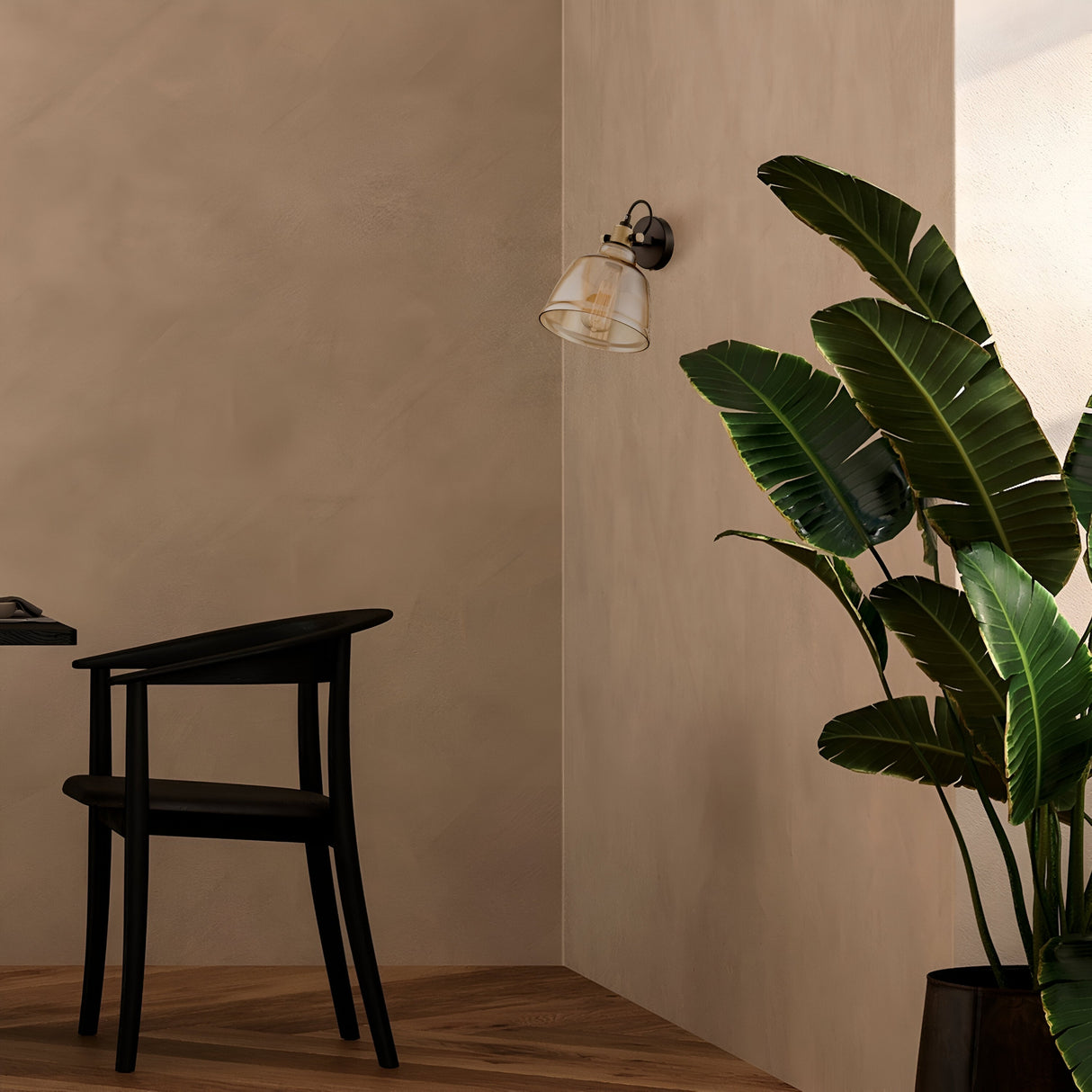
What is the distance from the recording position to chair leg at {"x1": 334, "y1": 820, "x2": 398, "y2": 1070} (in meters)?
2.39

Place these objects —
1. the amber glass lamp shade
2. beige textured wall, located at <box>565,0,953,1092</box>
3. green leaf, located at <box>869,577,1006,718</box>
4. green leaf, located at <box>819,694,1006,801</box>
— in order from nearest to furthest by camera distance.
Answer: green leaf, located at <box>869,577,1006,718</box> < green leaf, located at <box>819,694,1006,801</box> < beige textured wall, located at <box>565,0,953,1092</box> < the amber glass lamp shade

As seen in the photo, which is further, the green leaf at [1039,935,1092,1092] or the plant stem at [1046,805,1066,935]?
the plant stem at [1046,805,1066,935]

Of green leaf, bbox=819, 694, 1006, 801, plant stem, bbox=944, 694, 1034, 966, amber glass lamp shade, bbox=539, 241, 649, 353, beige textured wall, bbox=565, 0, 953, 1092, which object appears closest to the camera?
plant stem, bbox=944, 694, 1034, 966

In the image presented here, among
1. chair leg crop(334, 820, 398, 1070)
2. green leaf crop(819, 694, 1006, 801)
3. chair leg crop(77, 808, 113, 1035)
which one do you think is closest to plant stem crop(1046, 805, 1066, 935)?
green leaf crop(819, 694, 1006, 801)

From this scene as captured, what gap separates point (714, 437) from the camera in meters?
2.65

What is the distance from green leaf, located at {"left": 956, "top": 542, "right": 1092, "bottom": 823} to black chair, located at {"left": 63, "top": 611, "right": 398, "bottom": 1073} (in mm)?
1335

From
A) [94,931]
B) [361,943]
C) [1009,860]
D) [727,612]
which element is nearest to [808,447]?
[1009,860]

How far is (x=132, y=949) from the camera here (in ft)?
7.45

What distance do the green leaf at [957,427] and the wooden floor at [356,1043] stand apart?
126 cm

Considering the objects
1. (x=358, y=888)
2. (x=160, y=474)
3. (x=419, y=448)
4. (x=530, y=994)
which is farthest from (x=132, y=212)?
(x=530, y=994)

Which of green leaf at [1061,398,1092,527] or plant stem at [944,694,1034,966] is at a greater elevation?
green leaf at [1061,398,1092,527]

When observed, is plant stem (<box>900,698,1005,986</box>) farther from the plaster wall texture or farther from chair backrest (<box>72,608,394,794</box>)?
chair backrest (<box>72,608,394,794</box>)

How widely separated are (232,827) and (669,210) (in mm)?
1551

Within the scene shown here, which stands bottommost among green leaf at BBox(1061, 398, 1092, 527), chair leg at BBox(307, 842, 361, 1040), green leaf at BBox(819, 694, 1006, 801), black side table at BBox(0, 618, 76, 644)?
chair leg at BBox(307, 842, 361, 1040)
